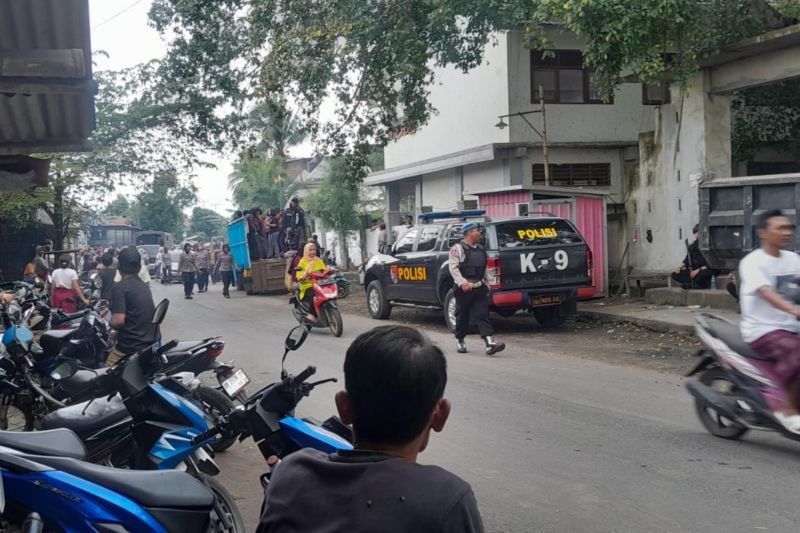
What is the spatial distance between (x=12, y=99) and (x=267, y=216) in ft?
61.5

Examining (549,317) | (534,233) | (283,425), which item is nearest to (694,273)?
(549,317)

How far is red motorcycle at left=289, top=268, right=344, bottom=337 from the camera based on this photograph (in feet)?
45.6

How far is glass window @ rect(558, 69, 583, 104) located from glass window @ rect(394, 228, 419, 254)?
7.99m

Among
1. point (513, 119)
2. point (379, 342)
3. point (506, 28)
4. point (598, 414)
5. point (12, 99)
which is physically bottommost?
point (598, 414)

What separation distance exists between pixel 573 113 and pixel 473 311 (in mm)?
11768

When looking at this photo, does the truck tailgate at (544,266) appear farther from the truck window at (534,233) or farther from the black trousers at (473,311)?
the black trousers at (473,311)

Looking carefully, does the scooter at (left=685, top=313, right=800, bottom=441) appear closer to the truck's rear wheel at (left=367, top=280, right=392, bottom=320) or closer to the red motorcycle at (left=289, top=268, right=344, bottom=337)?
the red motorcycle at (left=289, top=268, right=344, bottom=337)

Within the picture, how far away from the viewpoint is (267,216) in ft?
82.8

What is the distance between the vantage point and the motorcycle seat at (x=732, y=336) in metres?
6.25

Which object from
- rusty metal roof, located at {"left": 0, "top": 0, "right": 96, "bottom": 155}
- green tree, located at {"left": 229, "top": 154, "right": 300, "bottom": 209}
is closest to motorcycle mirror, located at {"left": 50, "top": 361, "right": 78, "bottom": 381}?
rusty metal roof, located at {"left": 0, "top": 0, "right": 96, "bottom": 155}

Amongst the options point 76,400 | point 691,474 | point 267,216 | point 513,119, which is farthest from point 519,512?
point 267,216

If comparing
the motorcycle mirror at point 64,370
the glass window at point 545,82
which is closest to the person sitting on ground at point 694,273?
the glass window at point 545,82

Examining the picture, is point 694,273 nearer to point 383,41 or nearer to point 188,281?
point 383,41

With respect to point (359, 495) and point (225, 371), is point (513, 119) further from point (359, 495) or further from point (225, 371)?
point (359, 495)
